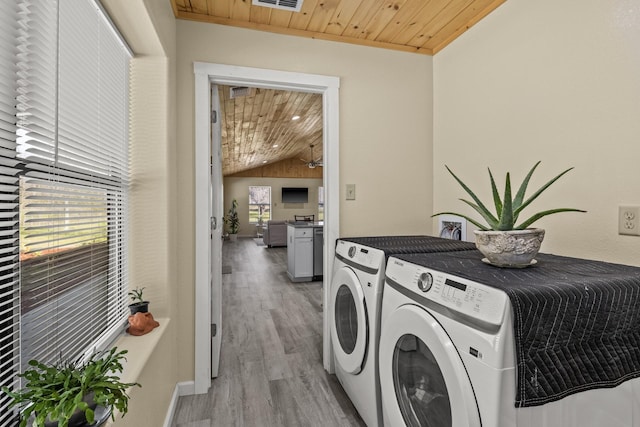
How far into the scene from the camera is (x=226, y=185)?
11.9 metres

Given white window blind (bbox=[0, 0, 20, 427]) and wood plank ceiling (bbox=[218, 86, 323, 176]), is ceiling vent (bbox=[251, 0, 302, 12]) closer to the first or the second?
wood plank ceiling (bbox=[218, 86, 323, 176])

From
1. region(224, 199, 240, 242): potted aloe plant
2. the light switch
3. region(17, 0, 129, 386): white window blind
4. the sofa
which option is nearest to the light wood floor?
region(17, 0, 129, 386): white window blind

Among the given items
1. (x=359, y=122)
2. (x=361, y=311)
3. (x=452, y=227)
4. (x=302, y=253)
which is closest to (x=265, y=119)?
(x=302, y=253)

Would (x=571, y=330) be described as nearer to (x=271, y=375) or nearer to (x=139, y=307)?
(x=139, y=307)

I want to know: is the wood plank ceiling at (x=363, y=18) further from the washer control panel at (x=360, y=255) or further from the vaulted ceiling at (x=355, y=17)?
the washer control panel at (x=360, y=255)

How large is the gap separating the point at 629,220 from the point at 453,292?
915mm

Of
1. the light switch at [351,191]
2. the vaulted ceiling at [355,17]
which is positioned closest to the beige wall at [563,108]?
the vaulted ceiling at [355,17]

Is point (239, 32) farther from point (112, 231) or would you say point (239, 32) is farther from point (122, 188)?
point (112, 231)

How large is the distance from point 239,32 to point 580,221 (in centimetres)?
220

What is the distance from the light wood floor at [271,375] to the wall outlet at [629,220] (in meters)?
1.53

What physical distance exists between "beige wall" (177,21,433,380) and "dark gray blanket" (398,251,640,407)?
4.43 feet

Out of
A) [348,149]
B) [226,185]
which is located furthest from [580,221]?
[226,185]

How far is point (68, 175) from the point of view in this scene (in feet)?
3.51

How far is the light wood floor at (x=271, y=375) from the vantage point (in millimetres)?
1800
